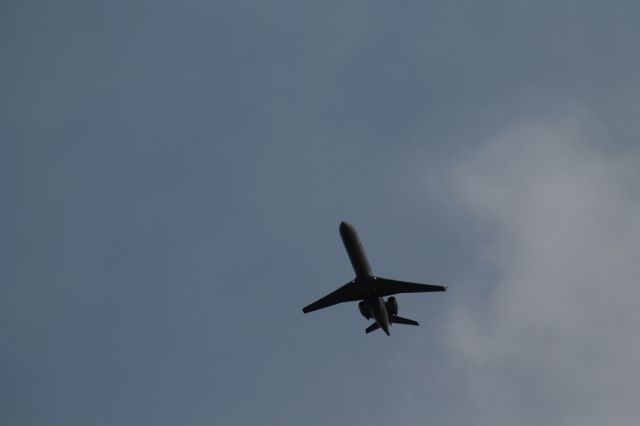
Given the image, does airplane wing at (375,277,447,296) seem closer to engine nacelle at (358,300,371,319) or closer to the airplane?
the airplane

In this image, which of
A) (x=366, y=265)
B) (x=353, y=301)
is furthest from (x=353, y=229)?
(x=353, y=301)

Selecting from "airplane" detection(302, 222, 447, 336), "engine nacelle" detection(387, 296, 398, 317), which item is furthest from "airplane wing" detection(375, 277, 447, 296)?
"engine nacelle" detection(387, 296, 398, 317)

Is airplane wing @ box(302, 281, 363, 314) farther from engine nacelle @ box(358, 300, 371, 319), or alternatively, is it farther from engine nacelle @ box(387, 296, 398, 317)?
engine nacelle @ box(387, 296, 398, 317)

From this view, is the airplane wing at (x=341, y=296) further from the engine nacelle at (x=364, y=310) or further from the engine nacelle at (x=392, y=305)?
the engine nacelle at (x=392, y=305)

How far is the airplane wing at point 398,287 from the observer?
7738 cm

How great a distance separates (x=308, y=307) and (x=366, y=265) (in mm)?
8999

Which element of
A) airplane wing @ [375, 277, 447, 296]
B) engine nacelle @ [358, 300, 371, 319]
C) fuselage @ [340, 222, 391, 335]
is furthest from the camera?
engine nacelle @ [358, 300, 371, 319]

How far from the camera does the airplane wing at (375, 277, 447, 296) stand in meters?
77.4

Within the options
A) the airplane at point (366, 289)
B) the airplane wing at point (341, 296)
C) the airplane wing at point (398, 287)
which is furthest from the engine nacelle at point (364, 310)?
the airplane wing at point (398, 287)

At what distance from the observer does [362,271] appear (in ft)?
251

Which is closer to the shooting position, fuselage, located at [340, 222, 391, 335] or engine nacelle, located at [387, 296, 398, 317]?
fuselage, located at [340, 222, 391, 335]

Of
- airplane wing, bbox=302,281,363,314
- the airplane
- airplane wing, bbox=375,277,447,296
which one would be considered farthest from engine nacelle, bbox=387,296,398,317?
airplane wing, bbox=302,281,363,314

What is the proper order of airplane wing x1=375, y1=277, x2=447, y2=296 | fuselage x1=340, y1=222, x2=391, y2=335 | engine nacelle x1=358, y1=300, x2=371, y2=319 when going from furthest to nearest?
1. engine nacelle x1=358, y1=300, x2=371, y2=319
2. airplane wing x1=375, y1=277, x2=447, y2=296
3. fuselage x1=340, y1=222, x2=391, y2=335

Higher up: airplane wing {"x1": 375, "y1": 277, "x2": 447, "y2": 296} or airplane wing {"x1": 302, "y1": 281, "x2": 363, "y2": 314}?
airplane wing {"x1": 375, "y1": 277, "x2": 447, "y2": 296}
